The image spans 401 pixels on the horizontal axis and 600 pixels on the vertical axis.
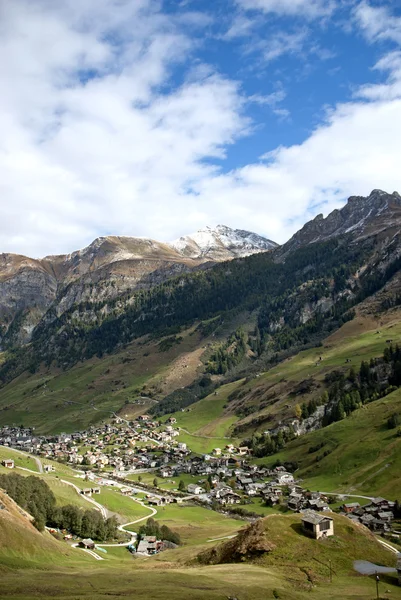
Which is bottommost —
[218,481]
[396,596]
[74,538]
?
[218,481]

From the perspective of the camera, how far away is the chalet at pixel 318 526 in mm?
72500

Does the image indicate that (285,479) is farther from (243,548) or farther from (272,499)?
(243,548)

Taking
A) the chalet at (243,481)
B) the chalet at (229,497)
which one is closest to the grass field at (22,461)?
the chalet at (229,497)

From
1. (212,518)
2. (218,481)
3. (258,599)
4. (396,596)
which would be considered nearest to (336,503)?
(212,518)

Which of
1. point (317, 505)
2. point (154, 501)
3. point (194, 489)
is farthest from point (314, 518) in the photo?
point (194, 489)

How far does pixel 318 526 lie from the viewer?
72.5 metres

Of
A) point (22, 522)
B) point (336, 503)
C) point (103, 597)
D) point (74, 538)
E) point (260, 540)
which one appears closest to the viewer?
point (103, 597)

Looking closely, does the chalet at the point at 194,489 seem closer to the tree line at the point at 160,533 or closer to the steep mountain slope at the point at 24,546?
the tree line at the point at 160,533

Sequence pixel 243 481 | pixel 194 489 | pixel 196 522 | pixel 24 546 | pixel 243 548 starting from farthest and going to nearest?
pixel 194 489
pixel 243 481
pixel 196 522
pixel 243 548
pixel 24 546

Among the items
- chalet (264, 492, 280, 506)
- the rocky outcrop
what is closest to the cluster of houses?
chalet (264, 492, 280, 506)

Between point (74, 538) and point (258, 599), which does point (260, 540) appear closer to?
point (258, 599)

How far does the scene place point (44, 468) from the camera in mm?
164250

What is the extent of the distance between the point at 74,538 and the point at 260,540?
147 feet

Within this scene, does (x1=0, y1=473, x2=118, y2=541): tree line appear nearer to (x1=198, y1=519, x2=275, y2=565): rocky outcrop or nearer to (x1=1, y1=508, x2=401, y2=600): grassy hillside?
(x1=1, y1=508, x2=401, y2=600): grassy hillside
